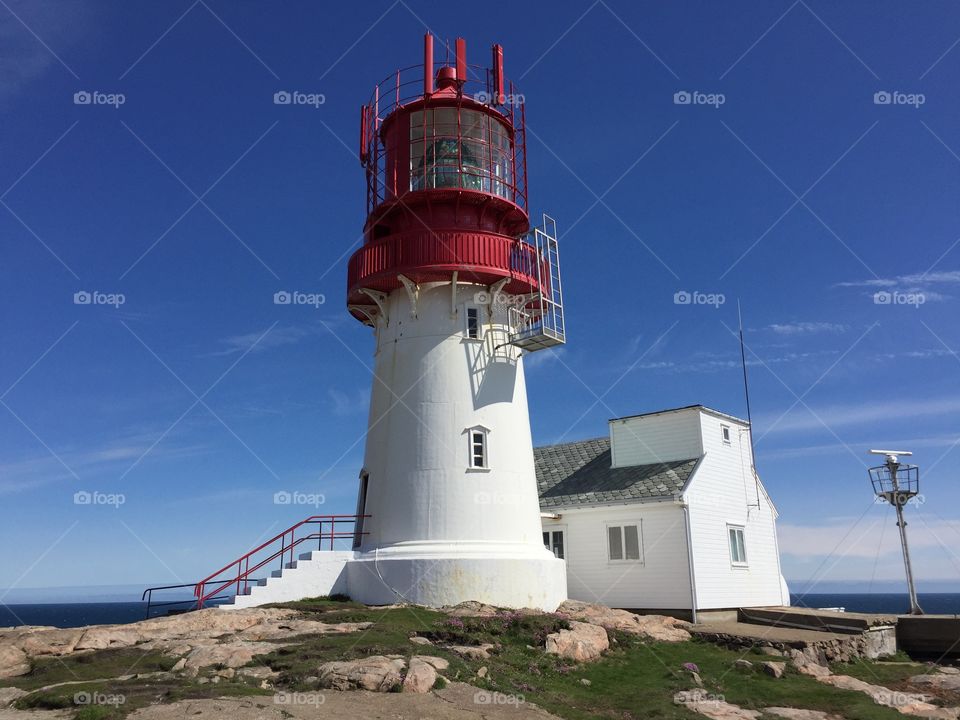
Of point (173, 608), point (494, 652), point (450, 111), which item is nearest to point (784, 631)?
point (494, 652)

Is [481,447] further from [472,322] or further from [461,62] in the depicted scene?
[461,62]

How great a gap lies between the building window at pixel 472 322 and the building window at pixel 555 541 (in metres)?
9.05

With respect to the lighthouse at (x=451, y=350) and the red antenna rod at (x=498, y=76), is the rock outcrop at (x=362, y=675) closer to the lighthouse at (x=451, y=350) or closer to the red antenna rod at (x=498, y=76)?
the lighthouse at (x=451, y=350)

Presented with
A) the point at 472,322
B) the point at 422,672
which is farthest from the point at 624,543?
the point at 422,672

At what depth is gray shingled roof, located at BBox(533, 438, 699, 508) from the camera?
2634 cm

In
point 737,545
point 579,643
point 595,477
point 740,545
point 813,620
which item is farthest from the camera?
point 595,477

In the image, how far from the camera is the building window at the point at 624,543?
26.0 metres

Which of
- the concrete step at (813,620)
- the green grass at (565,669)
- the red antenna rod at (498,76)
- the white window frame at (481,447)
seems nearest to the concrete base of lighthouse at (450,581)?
the green grass at (565,669)

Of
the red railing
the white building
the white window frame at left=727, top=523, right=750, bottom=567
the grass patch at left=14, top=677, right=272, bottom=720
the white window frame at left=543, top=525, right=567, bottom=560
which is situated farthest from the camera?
the white window frame at left=543, top=525, right=567, bottom=560

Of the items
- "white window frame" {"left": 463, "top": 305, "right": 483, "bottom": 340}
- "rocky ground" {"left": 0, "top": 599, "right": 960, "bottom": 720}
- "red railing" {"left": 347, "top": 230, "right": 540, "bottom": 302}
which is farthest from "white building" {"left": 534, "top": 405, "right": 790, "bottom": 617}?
"red railing" {"left": 347, "top": 230, "right": 540, "bottom": 302}

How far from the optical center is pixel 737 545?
2733cm

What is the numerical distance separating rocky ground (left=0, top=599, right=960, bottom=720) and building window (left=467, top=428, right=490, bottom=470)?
4.11m

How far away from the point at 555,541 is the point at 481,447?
7.50 m

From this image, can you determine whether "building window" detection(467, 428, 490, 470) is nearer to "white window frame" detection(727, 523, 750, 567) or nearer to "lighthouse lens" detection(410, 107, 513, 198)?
"lighthouse lens" detection(410, 107, 513, 198)
